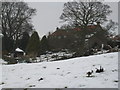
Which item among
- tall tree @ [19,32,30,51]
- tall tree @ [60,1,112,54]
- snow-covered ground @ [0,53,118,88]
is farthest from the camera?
tall tree @ [19,32,30,51]

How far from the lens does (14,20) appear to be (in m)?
45.1

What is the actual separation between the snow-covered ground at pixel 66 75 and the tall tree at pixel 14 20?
3279 centimetres

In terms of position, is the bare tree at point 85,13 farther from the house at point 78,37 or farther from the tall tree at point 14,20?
the tall tree at point 14,20

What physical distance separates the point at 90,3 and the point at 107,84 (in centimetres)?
3478

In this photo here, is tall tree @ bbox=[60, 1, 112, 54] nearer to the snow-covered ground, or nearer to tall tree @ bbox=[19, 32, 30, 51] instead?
tall tree @ bbox=[19, 32, 30, 51]

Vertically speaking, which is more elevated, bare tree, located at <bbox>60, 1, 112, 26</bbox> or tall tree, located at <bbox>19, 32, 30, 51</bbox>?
bare tree, located at <bbox>60, 1, 112, 26</bbox>

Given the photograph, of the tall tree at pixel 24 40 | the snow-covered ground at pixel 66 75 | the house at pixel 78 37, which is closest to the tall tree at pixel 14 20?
the tall tree at pixel 24 40

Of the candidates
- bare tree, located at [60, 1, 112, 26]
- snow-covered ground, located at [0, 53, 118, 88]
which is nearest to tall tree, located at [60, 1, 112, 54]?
bare tree, located at [60, 1, 112, 26]

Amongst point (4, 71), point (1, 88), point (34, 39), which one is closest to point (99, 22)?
point (34, 39)

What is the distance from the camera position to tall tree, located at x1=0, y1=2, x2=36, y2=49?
4466cm

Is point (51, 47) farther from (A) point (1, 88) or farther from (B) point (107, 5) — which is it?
(A) point (1, 88)

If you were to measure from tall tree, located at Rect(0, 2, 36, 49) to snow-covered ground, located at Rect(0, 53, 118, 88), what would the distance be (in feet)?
108

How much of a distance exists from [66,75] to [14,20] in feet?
121

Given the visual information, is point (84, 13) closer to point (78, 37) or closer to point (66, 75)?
point (78, 37)
